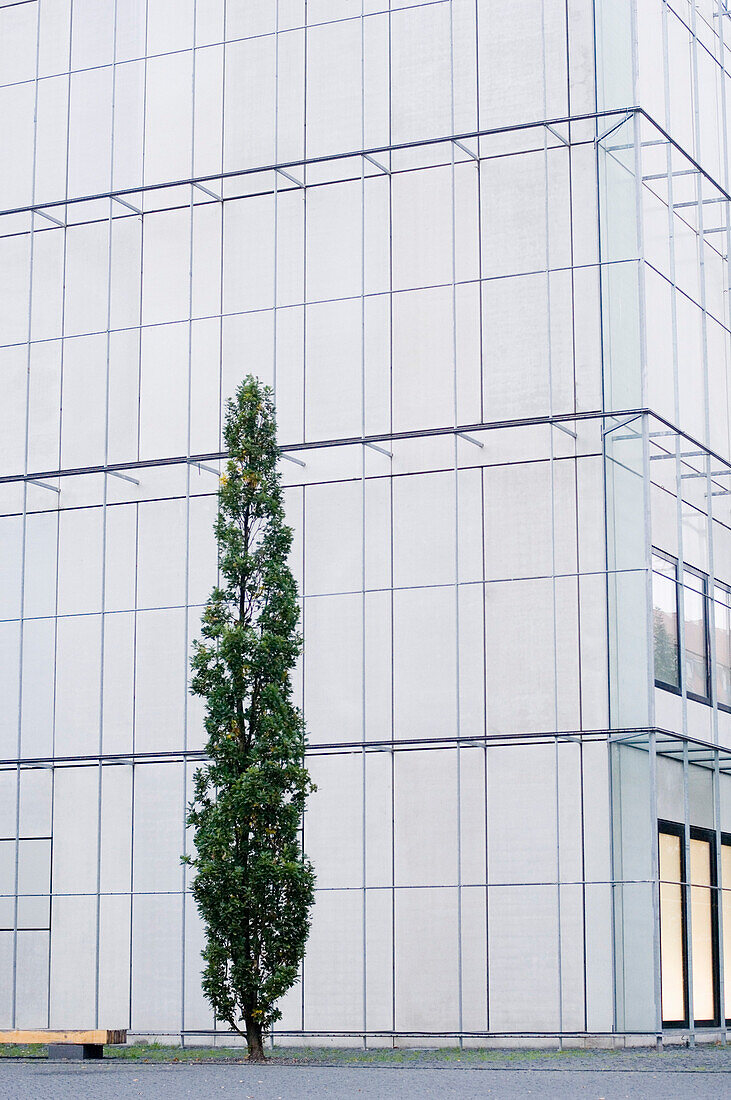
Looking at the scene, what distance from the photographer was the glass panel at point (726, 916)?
95.5 ft

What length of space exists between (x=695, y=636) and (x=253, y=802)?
9.51 m

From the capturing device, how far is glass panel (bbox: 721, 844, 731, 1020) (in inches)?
1145

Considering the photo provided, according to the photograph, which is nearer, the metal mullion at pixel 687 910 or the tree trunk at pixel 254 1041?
the tree trunk at pixel 254 1041

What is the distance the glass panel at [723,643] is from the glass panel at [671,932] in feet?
11.8

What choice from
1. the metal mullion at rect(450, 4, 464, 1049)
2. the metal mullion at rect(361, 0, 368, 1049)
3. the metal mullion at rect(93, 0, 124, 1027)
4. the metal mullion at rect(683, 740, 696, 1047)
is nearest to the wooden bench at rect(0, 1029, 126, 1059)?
the metal mullion at rect(93, 0, 124, 1027)

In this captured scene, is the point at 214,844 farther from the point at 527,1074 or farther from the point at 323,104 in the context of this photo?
the point at 323,104

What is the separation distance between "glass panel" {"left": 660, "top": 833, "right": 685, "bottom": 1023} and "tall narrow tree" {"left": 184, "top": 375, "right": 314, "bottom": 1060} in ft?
21.3

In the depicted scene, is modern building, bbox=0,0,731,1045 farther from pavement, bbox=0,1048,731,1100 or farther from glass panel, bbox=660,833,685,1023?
pavement, bbox=0,1048,731,1100

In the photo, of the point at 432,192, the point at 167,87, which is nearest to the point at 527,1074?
the point at 432,192

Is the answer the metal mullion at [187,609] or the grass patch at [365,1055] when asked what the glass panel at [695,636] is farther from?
the metal mullion at [187,609]

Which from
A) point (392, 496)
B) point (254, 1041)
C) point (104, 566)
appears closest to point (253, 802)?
point (254, 1041)

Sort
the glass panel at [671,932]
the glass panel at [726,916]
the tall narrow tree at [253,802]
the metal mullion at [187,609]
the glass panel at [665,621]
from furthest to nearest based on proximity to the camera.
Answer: the metal mullion at [187,609] < the glass panel at [726,916] < the glass panel at [665,621] < the glass panel at [671,932] < the tall narrow tree at [253,802]

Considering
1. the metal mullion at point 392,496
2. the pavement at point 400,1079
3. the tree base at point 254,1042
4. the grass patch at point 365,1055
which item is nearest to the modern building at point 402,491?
the metal mullion at point 392,496

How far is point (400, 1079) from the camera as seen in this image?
20219 mm
